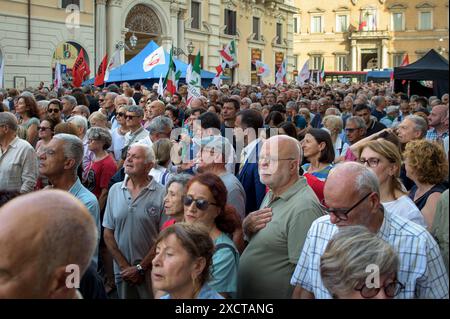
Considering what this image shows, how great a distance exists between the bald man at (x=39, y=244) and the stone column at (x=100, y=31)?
28.1m

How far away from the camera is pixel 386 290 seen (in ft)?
8.64

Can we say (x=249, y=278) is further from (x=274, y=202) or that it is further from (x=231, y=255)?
(x=274, y=202)

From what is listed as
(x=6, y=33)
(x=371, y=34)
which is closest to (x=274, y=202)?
(x=6, y=33)

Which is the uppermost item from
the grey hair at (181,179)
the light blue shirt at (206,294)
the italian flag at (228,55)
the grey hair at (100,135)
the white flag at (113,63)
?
the italian flag at (228,55)

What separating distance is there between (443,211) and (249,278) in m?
1.24

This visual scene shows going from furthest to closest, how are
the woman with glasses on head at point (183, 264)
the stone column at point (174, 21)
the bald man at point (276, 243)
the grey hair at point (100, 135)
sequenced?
the stone column at point (174, 21) < the grey hair at point (100, 135) < the bald man at point (276, 243) < the woman with glasses on head at point (183, 264)

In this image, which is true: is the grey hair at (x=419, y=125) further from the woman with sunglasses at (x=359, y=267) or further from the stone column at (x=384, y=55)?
the stone column at (x=384, y=55)

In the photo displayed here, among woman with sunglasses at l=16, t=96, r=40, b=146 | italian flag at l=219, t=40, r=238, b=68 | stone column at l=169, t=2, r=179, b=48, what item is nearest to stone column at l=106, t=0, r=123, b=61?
stone column at l=169, t=2, r=179, b=48

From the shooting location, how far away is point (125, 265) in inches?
194

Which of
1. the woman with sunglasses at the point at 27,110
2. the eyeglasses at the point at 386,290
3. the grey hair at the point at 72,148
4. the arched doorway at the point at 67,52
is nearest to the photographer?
the eyeglasses at the point at 386,290

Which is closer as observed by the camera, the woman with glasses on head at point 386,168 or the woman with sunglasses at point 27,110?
the woman with glasses on head at point 386,168

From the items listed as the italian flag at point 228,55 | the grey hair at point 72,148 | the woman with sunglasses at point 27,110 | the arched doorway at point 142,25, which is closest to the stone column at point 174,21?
the arched doorway at point 142,25

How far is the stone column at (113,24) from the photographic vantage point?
29734 mm

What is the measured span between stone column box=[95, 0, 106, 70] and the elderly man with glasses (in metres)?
27.1
